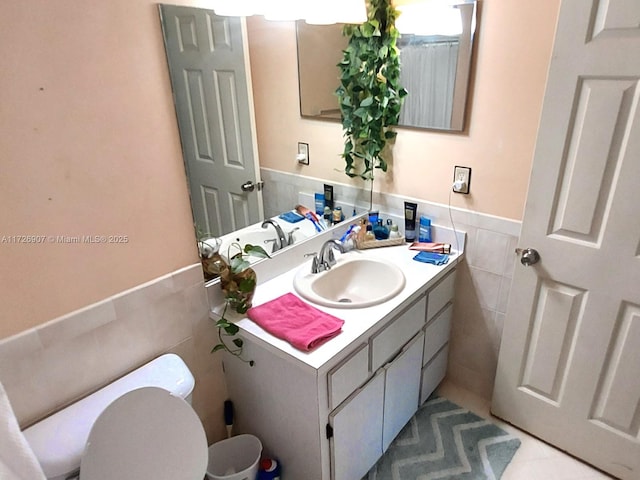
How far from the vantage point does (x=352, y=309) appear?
1.43 metres

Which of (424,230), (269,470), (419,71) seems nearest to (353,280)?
(424,230)

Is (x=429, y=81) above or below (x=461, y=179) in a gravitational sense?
above

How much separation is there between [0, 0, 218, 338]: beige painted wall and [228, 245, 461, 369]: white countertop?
0.43 m

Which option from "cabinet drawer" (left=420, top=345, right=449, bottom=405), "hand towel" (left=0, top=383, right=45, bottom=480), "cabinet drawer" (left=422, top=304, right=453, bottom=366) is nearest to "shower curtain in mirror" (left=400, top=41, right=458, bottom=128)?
"cabinet drawer" (left=422, top=304, right=453, bottom=366)

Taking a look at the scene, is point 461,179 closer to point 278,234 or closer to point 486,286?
point 486,286

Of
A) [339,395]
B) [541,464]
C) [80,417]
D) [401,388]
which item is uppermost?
[80,417]

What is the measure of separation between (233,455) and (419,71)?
1671 millimetres

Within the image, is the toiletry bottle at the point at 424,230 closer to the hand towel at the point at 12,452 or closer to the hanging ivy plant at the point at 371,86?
the hanging ivy plant at the point at 371,86

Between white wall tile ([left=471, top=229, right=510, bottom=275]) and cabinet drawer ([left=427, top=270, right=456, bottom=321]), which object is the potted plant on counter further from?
white wall tile ([left=471, top=229, right=510, bottom=275])

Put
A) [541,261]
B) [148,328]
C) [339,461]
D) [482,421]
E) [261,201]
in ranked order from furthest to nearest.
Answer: [482,421], [261,201], [541,261], [339,461], [148,328]

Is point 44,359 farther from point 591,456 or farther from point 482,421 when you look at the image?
point 591,456

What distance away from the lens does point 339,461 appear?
145 centimetres

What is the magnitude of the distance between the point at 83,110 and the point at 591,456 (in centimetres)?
217

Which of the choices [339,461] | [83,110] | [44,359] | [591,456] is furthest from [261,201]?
[591,456]
